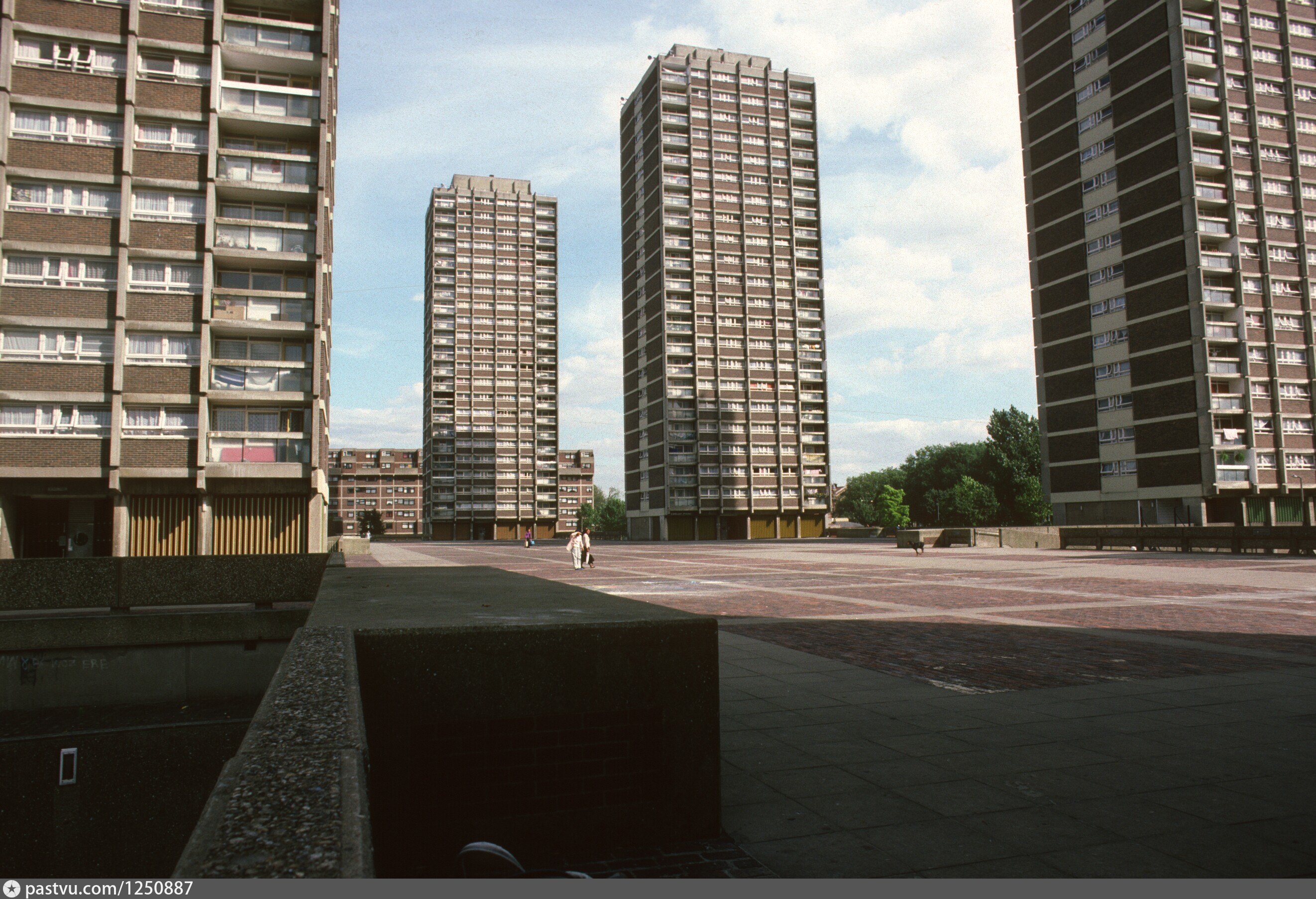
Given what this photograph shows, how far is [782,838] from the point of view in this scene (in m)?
4.14

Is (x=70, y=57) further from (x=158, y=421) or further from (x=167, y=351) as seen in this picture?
(x=158, y=421)

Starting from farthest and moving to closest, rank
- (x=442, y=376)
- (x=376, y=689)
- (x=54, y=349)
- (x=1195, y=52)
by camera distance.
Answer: (x=442, y=376), (x=1195, y=52), (x=54, y=349), (x=376, y=689)

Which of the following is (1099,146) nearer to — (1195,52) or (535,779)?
(1195,52)

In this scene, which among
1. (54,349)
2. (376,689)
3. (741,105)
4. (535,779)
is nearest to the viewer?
(376,689)

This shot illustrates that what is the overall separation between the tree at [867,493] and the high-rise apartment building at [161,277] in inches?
3496

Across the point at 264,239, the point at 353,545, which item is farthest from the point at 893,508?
the point at 264,239

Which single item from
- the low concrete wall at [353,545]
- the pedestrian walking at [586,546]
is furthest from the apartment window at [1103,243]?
the low concrete wall at [353,545]

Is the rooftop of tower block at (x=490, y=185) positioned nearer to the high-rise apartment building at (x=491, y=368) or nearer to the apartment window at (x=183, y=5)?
the high-rise apartment building at (x=491, y=368)

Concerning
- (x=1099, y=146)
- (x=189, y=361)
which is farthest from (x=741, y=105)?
(x=189, y=361)

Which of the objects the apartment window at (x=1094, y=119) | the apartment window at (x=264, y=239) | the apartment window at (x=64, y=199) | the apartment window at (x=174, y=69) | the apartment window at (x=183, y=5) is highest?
the apartment window at (x=1094, y=119)

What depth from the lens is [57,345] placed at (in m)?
29.6

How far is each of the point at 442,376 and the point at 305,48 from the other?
83198 millimetres

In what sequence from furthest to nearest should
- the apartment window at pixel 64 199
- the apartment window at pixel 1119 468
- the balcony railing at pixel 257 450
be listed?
the apartment window at pixel 1119 468 → the balcony railing at pixel 257 450 → the apartment window at pixel 64 199

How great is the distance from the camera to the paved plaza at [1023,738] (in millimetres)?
3930
